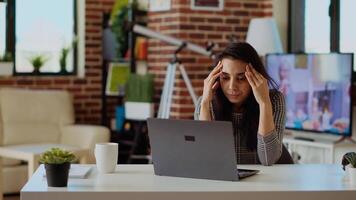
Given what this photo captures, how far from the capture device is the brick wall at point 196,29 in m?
6.04

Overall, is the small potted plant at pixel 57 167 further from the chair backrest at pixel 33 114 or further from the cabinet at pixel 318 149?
the chair backrest at pixel 33 114

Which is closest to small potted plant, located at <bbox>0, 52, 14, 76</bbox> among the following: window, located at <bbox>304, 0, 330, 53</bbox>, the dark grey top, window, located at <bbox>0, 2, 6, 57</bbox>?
window, located at <bbox>0, 2, 6, 57</bbox>

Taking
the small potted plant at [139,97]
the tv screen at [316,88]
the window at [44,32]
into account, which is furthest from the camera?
the window at [44,32]

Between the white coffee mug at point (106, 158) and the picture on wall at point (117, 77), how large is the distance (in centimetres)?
422

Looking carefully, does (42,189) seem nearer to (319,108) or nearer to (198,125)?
(198,125)

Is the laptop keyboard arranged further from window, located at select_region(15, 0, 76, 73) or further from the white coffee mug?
window, located at select_region(15, 0, 76, 73)

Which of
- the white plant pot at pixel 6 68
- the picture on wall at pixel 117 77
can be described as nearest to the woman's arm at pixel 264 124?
the white plant pot at pixel 6 68

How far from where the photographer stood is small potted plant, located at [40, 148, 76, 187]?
7.49 feet

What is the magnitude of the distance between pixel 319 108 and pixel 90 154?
75.7 inches

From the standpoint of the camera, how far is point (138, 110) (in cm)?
646

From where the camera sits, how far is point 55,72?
6.95 meters

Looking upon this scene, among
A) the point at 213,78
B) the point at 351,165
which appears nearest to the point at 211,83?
the point at 213,78

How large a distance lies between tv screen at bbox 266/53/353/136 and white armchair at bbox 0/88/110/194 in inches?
63.9

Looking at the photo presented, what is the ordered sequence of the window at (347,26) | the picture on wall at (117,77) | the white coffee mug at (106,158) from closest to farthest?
the white coffee mug at (106,158), the window at (347,26), the picture on wall at (117,77)
